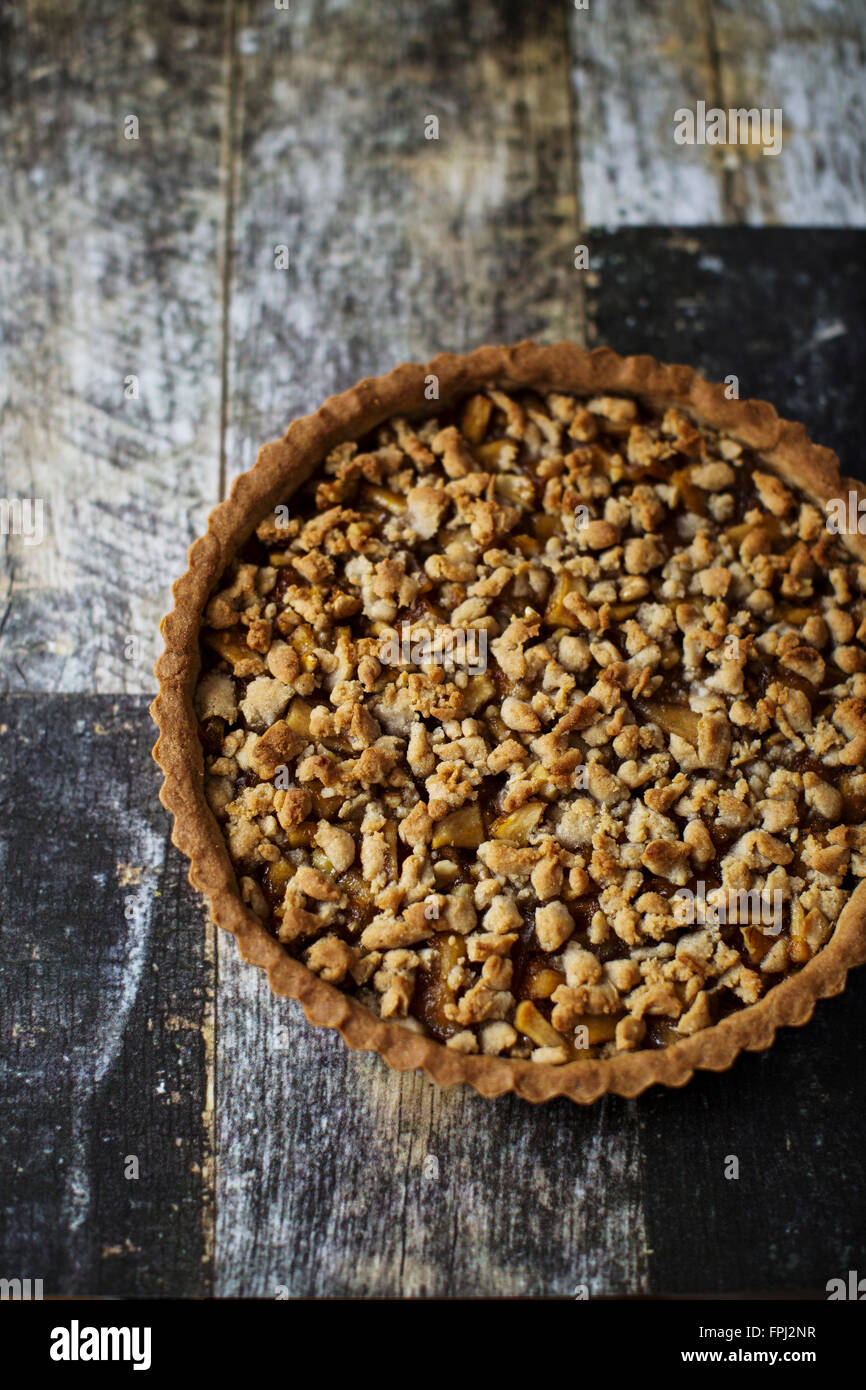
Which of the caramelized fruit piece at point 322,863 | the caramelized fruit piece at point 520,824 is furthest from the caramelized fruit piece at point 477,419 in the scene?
the caramelized fruit piece at point 322,863

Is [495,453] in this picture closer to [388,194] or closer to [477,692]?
[477,692]

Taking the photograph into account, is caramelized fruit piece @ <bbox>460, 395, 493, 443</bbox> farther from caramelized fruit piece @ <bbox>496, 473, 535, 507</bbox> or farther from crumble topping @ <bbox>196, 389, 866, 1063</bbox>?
caramelized fruit piece @ <bbox>496, 473, 535, 507</bbox>

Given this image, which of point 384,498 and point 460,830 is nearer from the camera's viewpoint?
point 460,830

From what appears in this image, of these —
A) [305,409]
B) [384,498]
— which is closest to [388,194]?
[305,409]

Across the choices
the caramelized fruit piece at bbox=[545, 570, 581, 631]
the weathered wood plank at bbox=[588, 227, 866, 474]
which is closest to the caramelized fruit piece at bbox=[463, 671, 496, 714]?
the caramelized fruit piece at bbox=[545, 570, 581, 631]

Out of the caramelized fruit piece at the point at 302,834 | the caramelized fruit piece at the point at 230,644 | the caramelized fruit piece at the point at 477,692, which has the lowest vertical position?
the caramelized fruit piece at the point at 302,834

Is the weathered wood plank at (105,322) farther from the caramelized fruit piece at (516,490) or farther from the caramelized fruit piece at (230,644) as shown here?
the caramelized fruit piece at (516,490)
